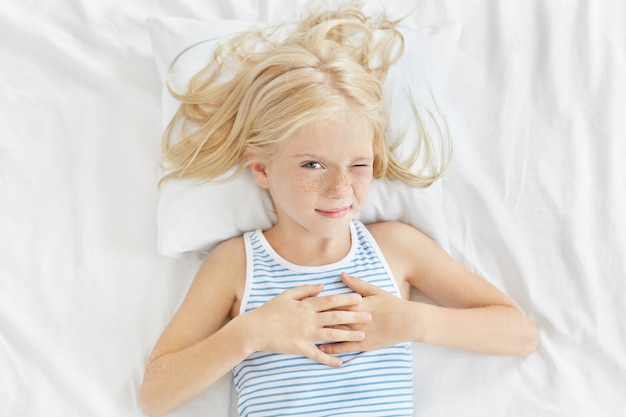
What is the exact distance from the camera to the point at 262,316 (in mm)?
1436

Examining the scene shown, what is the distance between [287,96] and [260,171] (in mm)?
156

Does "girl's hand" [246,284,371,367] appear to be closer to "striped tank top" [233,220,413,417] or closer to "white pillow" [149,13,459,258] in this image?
"striped tank top" [233,220,413,417]

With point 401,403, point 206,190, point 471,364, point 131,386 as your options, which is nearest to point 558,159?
point 471,364

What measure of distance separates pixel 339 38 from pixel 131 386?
0.77 meters

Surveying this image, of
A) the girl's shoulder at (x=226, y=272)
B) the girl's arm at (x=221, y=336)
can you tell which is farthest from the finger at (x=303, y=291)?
the girl's shoulder at (x=226, y=272)

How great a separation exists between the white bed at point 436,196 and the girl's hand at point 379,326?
0.13 m

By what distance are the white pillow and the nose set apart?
21 cm

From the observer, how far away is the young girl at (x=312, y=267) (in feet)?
4.66

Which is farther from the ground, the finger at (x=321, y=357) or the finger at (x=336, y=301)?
the finger at (x=336, y=301)

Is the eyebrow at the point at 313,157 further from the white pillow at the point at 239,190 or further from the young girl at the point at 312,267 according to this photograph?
the white pillow at the point at 239,190

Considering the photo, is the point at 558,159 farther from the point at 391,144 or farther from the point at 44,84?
the point at 44,84

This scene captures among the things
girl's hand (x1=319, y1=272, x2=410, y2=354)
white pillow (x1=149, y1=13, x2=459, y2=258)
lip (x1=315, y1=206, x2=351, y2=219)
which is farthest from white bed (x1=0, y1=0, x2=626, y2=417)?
lip (x1=315, y1=206, x2=351, y2=219)

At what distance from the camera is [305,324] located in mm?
1429

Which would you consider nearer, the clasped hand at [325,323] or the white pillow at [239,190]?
the clasped hand at [325,323]
